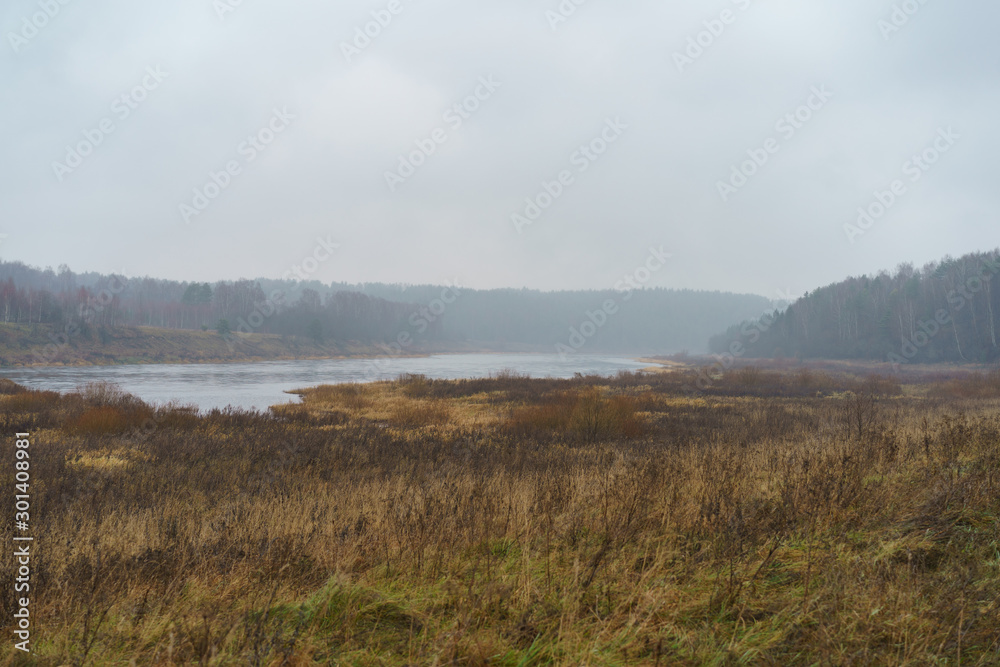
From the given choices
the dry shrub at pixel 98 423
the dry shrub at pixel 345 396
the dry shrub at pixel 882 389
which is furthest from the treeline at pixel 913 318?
the dry shrub at pixel 98 423

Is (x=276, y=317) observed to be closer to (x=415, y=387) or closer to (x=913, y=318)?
(x=415, y=387)

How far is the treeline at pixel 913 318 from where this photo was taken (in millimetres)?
55312

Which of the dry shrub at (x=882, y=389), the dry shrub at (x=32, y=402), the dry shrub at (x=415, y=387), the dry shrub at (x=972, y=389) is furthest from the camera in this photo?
the dry shrub at (x=415, y=387)

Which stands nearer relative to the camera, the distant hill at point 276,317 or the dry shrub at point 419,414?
the dry shrub at point 419,414

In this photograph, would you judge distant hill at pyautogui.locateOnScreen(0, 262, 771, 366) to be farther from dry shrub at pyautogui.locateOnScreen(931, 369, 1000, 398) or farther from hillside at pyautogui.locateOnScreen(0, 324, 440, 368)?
dry shrub at pyautogui.locateOnScreen(931, 369, 1000, 398)

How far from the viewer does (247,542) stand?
15.5 ft

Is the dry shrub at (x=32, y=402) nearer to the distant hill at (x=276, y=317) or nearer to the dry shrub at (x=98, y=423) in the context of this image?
the dry shrub at (x=98, y=423)

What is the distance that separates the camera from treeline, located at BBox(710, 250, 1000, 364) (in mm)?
55312

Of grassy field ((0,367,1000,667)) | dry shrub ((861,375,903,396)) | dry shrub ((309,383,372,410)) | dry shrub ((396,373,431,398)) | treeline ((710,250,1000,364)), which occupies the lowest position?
dry shrub ((309,383,372,410))

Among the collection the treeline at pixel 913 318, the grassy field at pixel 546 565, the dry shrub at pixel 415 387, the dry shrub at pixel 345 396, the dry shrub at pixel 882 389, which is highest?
the treeline at pixel 913 318

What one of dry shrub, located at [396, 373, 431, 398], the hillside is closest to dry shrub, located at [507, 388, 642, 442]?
dry shrub, located at [396, 373, 431, 398]

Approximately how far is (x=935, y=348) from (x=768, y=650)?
7307cm

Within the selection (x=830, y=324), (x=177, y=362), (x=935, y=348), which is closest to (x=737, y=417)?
(x=935, y=348)

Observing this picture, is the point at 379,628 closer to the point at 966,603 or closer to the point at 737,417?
the point at 966,603
